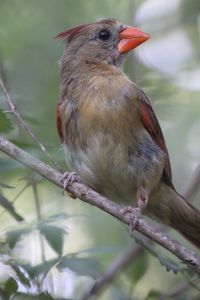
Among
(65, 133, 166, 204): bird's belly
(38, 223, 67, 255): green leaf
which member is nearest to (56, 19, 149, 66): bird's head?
(65, 133, 166, 204): bird's belly

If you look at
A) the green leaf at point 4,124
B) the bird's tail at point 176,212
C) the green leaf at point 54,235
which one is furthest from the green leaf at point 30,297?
the bird's tail at point 176,212

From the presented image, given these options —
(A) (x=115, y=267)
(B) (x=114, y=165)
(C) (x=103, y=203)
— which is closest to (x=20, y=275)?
(C) (x=103, y=203)

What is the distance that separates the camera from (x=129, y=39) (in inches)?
182

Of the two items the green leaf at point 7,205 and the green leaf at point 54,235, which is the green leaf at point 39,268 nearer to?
the green leaf at point 54,235

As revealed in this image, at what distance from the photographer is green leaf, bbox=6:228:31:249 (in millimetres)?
2990

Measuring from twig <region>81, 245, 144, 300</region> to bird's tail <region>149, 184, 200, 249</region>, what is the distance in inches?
16.3

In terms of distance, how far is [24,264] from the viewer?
3014 millimetres

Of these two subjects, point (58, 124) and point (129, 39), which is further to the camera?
point (129, 39)

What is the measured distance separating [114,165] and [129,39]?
36.0 inches

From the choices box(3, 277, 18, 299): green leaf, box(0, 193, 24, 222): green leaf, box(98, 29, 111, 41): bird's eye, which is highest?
box(98, 29, 111, 41): bird's eye

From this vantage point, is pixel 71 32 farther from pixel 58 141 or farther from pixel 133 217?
pixel 133 217

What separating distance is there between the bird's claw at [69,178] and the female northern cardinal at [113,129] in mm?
291

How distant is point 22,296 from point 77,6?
2235mm

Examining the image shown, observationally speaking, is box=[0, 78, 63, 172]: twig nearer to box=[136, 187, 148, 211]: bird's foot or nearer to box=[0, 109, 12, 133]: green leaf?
box=[0, 109, 12, 133]: green leaf
